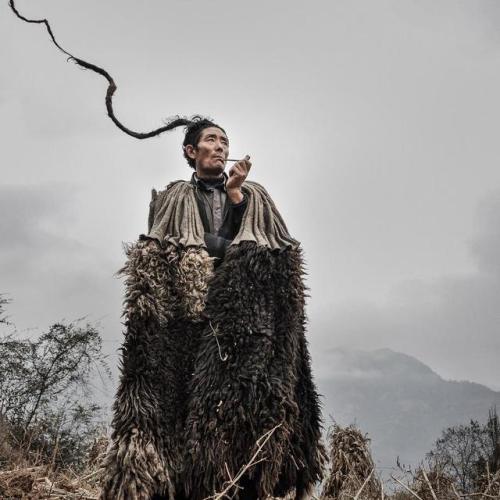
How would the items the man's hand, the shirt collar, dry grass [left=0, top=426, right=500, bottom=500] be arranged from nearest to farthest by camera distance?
dry grass [left=0, top=426, right=500, bottom=500], the man's hand, the shirt collar

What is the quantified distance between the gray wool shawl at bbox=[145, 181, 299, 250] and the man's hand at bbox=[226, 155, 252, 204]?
0.11 meters

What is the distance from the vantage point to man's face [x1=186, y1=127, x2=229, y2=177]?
503 centimetres

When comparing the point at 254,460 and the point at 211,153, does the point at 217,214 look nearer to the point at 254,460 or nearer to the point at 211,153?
the point at 211,153

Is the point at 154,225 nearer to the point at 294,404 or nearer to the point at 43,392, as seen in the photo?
the point at 294,404

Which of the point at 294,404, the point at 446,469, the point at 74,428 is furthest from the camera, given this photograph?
the point at 74,428

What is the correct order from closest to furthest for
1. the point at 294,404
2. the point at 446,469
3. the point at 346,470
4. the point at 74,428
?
the point at 294,404, the point at 446,469, the point at 346,470, the point at 74,428

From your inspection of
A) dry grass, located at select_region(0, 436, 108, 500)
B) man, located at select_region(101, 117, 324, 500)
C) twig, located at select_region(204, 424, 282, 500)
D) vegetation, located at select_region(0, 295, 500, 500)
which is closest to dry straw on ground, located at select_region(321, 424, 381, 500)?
vegetation, located at select_region(0, 295, 500, 500)

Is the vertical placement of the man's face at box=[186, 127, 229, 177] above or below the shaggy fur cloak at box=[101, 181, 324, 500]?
above

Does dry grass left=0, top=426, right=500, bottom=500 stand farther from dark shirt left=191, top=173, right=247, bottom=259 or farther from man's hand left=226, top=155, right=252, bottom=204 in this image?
man's hand left=226, top=155, right=252, bottom=204

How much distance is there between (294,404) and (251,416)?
0.32 metres

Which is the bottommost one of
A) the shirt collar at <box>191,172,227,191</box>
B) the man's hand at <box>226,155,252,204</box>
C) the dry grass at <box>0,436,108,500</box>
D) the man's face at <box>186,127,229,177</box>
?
the dry grass at <box>0,436,108,500</box>

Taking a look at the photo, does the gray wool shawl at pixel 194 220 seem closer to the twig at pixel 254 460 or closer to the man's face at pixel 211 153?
→ the man's face at pixel 211 153

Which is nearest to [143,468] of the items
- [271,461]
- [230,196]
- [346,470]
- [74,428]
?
[271,461]

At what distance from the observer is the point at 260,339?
416cm
